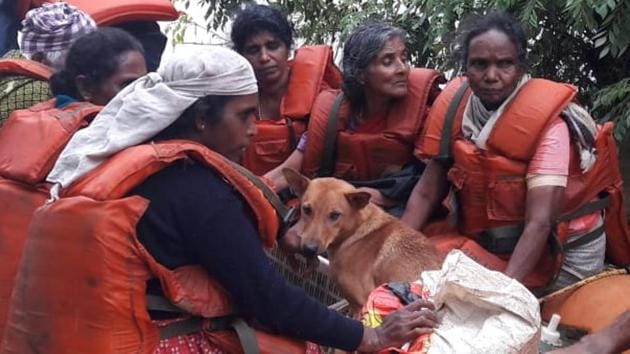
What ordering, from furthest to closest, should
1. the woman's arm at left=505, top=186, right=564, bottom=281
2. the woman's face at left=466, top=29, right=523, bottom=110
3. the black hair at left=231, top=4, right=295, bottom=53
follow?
the black hair at left=231, top=4, right=295, bottom=53 → the woman's face at left=466, top=29, right=523, bottom=110 → the woman's arm at left=505, top=186, right=564, bottom=281

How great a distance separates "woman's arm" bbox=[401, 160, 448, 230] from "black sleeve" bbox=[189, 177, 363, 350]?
145 cm

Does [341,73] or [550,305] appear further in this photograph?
[341,73]

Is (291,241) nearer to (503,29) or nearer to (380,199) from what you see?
(380,199)

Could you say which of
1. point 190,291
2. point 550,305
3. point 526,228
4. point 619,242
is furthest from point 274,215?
point 619,242

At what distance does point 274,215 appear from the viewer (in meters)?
3.28

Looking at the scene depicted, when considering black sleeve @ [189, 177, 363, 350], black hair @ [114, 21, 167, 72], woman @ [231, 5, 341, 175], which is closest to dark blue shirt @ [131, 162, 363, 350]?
black sleeve @ [189, 177, 363, 350]

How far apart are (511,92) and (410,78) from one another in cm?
75

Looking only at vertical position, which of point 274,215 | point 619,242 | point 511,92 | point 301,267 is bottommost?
point 301,267

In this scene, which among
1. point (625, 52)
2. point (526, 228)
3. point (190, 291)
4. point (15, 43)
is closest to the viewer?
point (190, 291)

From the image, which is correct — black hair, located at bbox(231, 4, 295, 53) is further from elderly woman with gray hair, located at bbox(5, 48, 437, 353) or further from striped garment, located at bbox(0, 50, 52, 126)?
elderly woman with gray hair, located at bbox(5, 48, 437, 353)

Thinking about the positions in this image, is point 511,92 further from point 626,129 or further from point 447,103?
point 626,129

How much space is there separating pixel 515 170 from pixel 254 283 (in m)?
1.48

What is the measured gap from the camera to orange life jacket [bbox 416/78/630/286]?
4055 mm

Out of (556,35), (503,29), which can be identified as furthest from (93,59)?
(556,35)
